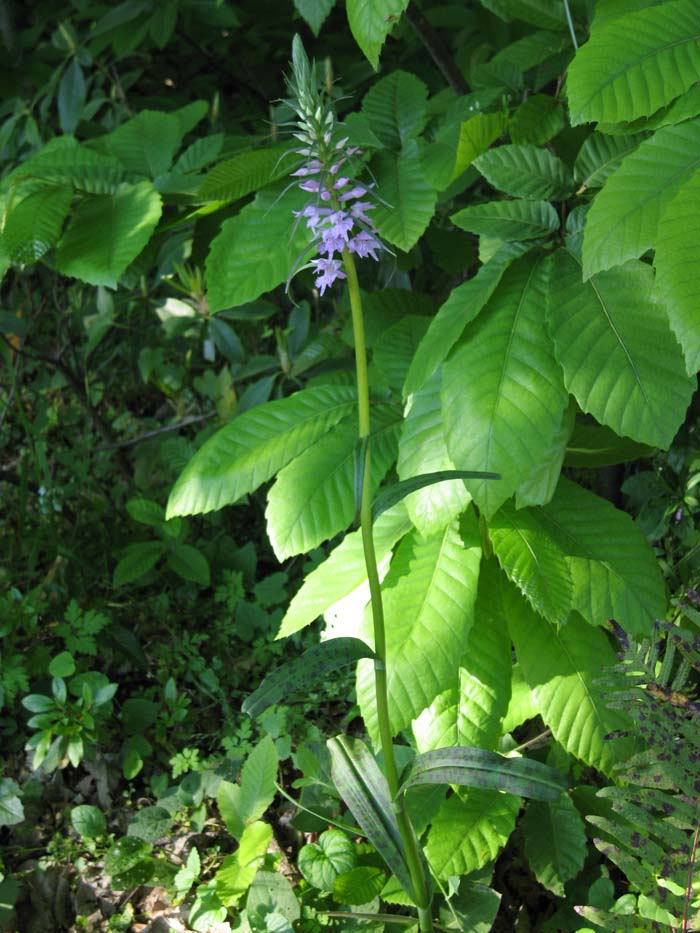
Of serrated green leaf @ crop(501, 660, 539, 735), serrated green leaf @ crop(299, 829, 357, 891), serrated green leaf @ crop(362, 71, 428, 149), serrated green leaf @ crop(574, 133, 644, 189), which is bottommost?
serrated green leaf @ crop(299, 829, 357, 891)

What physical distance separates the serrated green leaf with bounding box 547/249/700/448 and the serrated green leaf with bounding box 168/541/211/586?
4.62 ft

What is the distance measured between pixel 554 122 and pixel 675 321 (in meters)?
0.78

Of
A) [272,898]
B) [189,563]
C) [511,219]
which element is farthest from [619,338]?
[189,563]

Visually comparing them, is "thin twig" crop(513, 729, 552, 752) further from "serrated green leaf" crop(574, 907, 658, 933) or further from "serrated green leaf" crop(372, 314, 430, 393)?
"serrated green leaf" crop(372, 314, 430, 393)

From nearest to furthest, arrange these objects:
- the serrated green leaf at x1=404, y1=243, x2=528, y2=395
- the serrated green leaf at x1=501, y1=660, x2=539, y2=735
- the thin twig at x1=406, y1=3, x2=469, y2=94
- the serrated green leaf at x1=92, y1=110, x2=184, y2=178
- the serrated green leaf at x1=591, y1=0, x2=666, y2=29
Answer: the serrated green leaf at x1=404, y1=243, x2=528, y2=395 → the serrated green leaf at x1=591, y1=0, x2=666, y2=29 → the serrated green leaf at x1=501, y1=660, x2=539, y2=735 → the serrated green leaf at x1=92, y1=110, x2=184, y2=178 → the thin twig at x1=406, y1=3, x2=469, y2=94

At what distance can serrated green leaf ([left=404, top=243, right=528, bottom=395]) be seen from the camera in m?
1.41

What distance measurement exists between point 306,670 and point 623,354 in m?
0.64

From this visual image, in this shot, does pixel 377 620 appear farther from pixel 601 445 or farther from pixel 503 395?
pixel 601 445

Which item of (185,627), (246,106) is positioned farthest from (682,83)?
(246,106)

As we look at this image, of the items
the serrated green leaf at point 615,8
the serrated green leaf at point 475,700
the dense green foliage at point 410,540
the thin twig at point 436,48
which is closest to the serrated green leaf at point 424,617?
the dense green foliage at point 410,540

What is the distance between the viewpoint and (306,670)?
3.99 feet

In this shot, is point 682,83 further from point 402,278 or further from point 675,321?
point 402,278

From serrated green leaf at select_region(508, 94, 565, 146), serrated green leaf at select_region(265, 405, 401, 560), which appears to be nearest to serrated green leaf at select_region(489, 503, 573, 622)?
serrated green leaf at select_region(265, 405, 401, 560)

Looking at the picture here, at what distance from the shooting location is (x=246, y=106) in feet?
11.2
